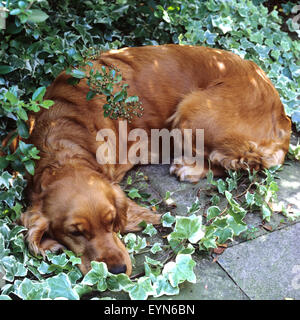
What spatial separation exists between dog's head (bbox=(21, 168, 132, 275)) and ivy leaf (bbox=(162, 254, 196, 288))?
25cm

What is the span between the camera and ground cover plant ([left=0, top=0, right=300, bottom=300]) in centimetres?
250

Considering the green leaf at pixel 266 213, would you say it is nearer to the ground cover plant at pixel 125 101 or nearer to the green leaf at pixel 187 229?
the ground cover plant at pixel 125 101

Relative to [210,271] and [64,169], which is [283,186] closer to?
[210,271]

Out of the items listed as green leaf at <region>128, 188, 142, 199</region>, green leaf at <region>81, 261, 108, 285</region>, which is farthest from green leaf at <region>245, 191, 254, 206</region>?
green leaf at <region>81, 261, 108, 285</region>

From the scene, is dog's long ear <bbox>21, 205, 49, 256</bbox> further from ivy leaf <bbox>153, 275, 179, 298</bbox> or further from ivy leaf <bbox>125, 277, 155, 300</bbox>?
ivy leaf <bbox>153, 275, 179, 298</bbox>

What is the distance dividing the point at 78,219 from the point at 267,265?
125 centimetres

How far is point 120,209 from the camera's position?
2918mm

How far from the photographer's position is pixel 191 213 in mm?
3195

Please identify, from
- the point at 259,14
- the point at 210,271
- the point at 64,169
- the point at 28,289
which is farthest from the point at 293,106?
the point at 28,289

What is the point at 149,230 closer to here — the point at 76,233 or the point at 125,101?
the point at 76,233

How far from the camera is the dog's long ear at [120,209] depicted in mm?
2898

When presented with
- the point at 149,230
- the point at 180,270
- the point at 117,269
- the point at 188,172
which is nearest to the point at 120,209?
the point at 149,230

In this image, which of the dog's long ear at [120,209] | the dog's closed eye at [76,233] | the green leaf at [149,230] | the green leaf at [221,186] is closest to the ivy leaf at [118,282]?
the dog's closed eye at [76,233]
